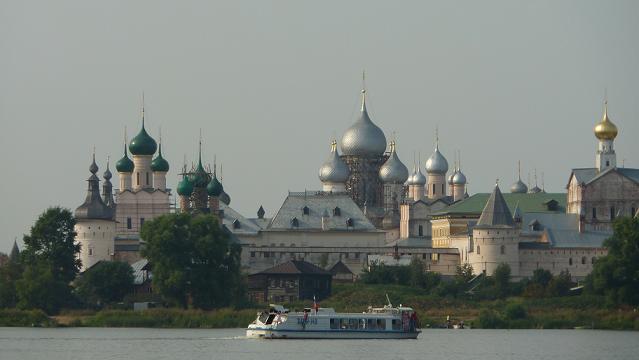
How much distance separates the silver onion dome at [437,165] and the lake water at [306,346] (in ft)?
225

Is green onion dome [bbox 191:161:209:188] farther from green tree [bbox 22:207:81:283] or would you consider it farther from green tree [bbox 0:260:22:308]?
green tree [bbox 0:260:22:308]

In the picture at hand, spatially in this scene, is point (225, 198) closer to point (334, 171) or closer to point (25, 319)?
point (334, 171)

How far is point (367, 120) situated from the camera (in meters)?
157

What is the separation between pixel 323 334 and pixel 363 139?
6752 cm

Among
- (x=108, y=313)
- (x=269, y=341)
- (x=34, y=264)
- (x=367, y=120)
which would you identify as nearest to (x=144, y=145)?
(x=367, y=120)

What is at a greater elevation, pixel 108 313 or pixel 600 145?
pixel 600 145

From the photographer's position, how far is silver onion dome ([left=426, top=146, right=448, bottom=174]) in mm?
163750

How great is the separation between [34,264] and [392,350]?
114ft

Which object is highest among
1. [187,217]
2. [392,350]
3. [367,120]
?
[367,120]

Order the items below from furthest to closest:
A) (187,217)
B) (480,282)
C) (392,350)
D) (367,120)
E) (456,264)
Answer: (367,120) → (456,264) → (480,282) → (187,217) → (392,350)

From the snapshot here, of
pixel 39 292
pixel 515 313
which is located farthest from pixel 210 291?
pixel 515 313

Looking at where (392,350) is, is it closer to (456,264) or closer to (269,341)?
(269,341)

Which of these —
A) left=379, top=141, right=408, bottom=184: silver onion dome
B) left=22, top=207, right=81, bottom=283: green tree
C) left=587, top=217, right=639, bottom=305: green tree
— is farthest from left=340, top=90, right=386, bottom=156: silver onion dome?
left=587, top=217, right=639, bottom=305: green tree

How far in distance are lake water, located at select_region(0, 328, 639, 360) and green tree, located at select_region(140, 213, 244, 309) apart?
10199mm
